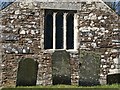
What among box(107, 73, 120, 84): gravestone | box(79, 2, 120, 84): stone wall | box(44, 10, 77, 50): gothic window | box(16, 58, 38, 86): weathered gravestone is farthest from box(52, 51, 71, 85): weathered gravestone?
box(107, 73, 120, 84): gravestone

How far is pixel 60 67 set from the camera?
557 inches

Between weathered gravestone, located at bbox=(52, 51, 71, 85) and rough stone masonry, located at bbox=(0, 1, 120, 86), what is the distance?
1.95ft

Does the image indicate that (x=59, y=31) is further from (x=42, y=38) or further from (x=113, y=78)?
(x=113, y=78)

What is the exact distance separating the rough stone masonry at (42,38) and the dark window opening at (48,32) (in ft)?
1.08

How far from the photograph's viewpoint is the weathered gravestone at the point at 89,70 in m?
14.2

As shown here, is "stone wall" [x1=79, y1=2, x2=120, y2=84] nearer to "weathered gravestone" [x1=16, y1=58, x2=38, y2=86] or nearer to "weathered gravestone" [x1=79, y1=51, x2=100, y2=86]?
"weathered gravestone" [x1=79, y1=51, x2=100, y2=86]

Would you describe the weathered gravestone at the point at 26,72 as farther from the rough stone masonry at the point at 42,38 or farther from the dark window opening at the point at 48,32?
the dark window opening at the point at 48,32

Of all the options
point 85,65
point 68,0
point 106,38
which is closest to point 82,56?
point 85,65

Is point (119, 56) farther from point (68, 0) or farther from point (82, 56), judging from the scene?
point (68, 0)

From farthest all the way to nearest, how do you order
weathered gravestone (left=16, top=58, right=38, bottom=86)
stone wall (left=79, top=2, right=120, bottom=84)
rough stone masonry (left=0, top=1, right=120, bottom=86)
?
stone wall (left=79, top=2, right=120, bottom=84)
rough stone masonry (left=0, top=1, right=120, bottom=86)
weathered gravestone (left=16, top=58, right=38, bottom=86)

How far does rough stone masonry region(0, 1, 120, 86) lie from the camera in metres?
14.8

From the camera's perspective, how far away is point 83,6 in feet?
50.6

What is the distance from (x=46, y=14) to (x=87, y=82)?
333 centimetres

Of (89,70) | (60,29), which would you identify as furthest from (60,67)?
(60,29)
